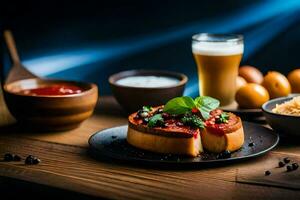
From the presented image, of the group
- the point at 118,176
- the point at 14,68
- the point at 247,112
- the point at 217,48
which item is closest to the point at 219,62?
the point at 217,48

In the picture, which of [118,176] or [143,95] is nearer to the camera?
[118,176]

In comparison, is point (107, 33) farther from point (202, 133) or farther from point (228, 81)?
point (202, 133)

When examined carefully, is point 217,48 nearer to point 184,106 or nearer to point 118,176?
point 184,106

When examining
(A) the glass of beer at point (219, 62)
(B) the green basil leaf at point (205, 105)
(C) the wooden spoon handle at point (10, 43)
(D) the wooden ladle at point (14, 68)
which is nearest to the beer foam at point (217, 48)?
(A) the glass of beer at point (219, 62)

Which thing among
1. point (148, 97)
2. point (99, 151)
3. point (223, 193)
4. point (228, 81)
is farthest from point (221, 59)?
point (223, 193)

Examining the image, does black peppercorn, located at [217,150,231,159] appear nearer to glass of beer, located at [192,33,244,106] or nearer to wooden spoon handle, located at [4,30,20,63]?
glass of beer, located at [192,33,244,106]

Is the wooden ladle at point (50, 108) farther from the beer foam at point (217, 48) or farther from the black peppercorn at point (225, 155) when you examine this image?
the black peppercorn at point (225, 155)
